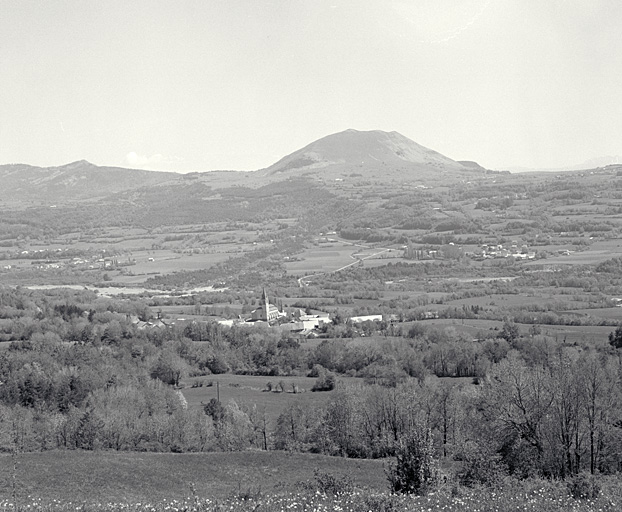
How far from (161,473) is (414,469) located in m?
10.0

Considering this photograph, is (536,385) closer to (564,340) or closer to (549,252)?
(564,340)

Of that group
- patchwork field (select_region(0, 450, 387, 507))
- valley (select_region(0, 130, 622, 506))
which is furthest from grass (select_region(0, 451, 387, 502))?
valley (select_region(0, 130, 622, 506))

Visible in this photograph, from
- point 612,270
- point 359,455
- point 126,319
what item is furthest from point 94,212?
point 359,455

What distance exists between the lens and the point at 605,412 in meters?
24.3

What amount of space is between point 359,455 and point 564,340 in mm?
22180

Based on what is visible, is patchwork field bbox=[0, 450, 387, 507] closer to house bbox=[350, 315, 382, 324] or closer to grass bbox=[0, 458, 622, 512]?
grass bbox=[0, 458, 622, 512]

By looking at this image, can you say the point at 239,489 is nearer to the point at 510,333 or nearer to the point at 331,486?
the point at 331,486

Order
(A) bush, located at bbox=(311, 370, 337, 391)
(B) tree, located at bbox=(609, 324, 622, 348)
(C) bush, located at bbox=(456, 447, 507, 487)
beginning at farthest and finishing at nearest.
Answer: (B) tree, located at bbox=(609, 324, 622, 348), (A) bush, located at bbox=(311, 370, 337, 391), (C) bush, located at bbox=(456, 447, 507, 487)

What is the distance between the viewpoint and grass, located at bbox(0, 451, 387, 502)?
2022 cm

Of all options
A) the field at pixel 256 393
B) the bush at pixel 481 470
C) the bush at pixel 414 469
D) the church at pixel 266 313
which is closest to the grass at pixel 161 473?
the bush at pixel 414 469

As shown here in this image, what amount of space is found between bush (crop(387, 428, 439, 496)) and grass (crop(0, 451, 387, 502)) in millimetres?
2160

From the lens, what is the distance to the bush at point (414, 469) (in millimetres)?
16828

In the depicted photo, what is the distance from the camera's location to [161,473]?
2358cm

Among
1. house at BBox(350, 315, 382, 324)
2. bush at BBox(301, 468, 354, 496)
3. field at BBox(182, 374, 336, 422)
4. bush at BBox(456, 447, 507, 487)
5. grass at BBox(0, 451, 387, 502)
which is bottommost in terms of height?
field at BBox(182, 374, 336, 422)
